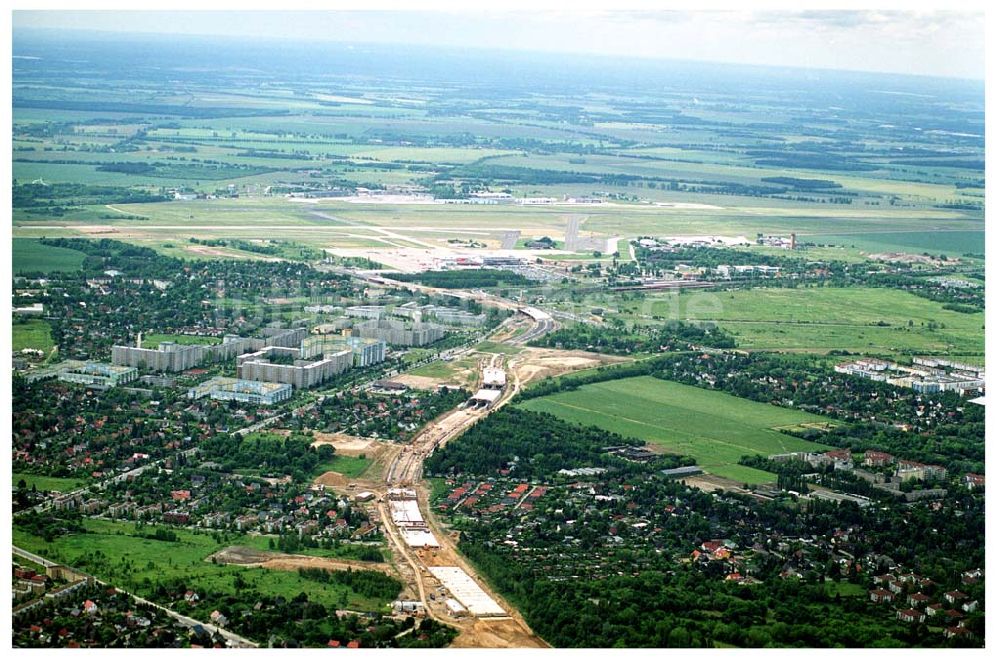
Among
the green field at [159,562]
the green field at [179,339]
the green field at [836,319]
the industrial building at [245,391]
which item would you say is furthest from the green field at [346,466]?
the green field at [836,319]

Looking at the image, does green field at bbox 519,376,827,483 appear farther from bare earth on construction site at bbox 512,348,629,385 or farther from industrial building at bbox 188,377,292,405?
industrial building at bbox 188,377,292,405

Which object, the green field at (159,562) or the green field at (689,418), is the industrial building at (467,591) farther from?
the green field at (689,418)

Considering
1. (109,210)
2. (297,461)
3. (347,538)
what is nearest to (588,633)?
(347,538)

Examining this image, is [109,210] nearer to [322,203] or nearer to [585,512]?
[322,203]

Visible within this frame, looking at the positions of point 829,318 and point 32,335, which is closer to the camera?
point 32,335

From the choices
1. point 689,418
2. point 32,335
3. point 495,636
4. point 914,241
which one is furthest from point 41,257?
point 914,241

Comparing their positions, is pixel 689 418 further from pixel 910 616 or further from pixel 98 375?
pixel 98 375

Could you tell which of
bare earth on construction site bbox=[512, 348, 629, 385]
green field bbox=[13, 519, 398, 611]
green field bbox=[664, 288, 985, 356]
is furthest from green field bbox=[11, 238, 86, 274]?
green field bbox=[13, 519, 398, 611]
